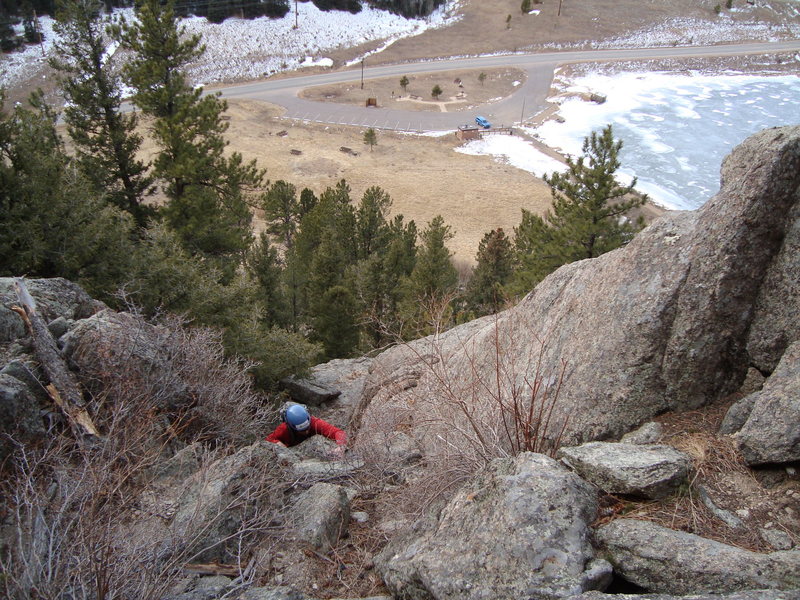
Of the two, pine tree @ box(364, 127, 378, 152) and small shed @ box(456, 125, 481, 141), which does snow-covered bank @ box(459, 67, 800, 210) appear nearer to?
small shed @ box(456, 125, 481, 141)

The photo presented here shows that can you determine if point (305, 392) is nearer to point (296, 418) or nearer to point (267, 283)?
point (296, 418)

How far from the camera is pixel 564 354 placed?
26.4 ft

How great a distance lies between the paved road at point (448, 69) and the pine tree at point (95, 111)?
4322 centimetres

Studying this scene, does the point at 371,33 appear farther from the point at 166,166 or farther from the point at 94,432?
the point at 94,432

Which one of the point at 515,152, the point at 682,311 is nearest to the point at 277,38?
the point at 515,152

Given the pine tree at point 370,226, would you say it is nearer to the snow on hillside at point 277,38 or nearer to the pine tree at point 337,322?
the pine tree at point 337,322

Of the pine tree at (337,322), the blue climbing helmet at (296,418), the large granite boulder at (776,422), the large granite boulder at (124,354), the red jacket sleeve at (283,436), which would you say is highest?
the large granite boulder at (776,422)

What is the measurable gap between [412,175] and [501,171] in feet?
27.7

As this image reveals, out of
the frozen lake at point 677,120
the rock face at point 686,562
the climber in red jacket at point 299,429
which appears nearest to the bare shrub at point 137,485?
the climber in red jacket at point 299,429

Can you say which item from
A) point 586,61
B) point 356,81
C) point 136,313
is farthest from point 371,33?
point 136,313

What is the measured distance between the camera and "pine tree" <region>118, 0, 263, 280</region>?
711 inches

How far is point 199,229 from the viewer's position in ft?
62.8

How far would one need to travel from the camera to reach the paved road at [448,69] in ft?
203

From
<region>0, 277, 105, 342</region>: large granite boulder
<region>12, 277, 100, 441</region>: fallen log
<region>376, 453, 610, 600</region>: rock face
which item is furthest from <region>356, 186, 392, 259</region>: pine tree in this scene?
<region>376, 453, 610, 600</region>: rock face
